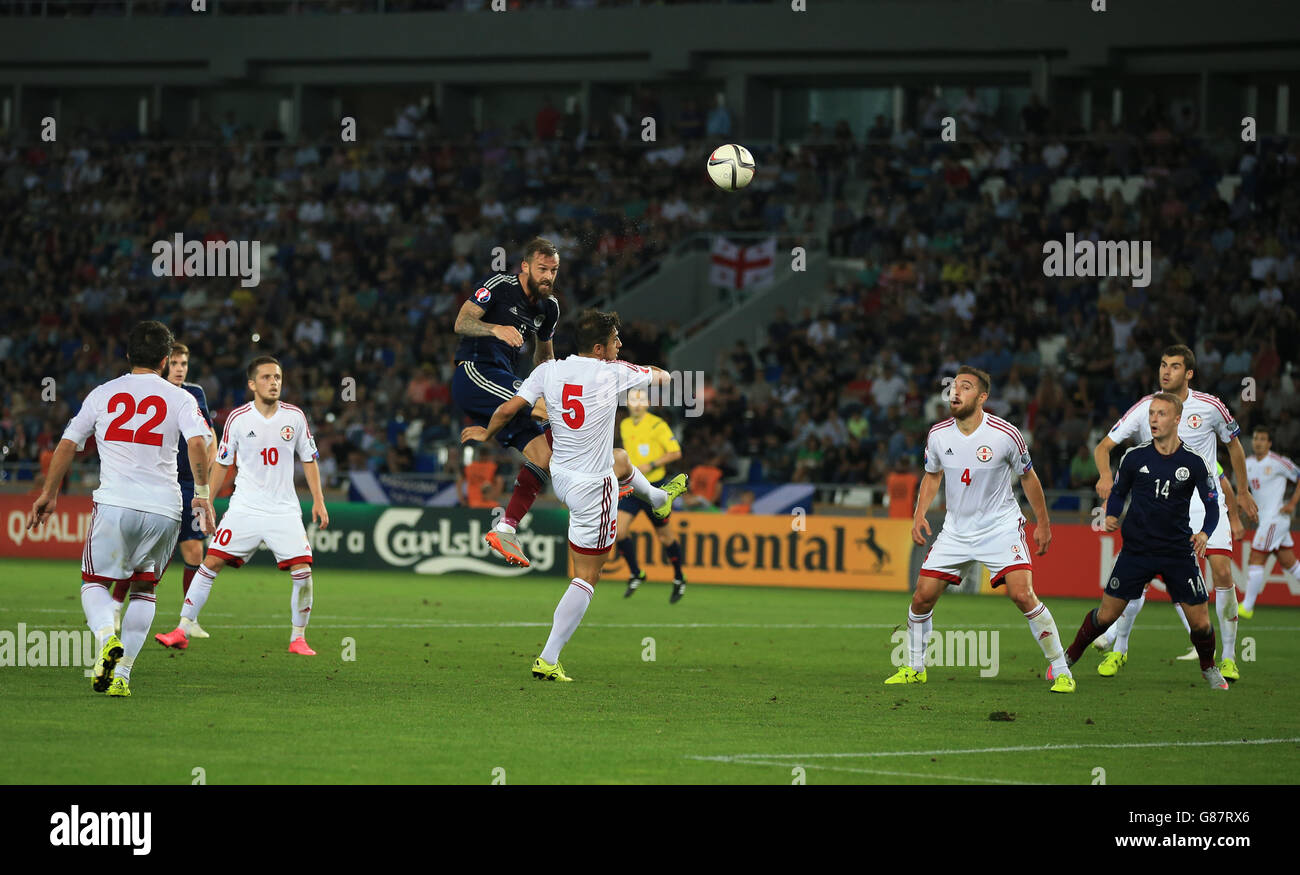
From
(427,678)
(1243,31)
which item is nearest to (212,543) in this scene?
(427,678)

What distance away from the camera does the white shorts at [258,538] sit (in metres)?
13.8

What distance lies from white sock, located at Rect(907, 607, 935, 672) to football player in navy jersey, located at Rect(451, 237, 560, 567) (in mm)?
2933

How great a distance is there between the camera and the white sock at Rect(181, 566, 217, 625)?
46.0 ft

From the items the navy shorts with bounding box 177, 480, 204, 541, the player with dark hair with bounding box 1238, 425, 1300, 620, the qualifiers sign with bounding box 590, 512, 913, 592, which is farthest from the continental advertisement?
the navy shorts with bounding box 177, 480, 204, 541

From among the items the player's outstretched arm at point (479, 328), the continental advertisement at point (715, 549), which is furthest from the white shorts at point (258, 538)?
the continental advertisement at point (715, 549)

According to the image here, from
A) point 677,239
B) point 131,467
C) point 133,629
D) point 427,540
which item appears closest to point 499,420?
point 131,467

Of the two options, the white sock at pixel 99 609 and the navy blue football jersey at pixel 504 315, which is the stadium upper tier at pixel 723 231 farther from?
the white sock at pixel 99 609

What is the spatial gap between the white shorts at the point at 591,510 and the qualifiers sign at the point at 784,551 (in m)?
12.7

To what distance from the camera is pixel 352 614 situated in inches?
737

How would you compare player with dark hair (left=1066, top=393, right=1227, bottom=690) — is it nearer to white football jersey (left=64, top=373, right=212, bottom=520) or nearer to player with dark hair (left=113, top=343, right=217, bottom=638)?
white football jersey (left=64, top=373, right=212, bottom=520)

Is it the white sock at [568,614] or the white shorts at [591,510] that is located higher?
the white shorts at [591,510]

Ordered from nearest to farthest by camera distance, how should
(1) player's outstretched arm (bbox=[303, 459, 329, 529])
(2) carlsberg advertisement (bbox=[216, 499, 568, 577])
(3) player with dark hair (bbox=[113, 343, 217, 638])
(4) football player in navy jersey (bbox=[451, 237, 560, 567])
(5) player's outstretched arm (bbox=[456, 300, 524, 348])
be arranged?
(5) player's outstretched arm (bbox=[456, 300, 524, 348]) → (4) football player in navy jersey (bbox=[451, 237, 560, 567]) → (1) player's outstretched arm (bbox=[303, 459, 329, 529]) → (3) player with dark hair (bbox=[113, 343, 217, 638]) → (2) carlsberg advertisement (bbox=[216, 499, 568, 577])

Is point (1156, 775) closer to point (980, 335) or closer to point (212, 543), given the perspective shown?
point (212, 543)

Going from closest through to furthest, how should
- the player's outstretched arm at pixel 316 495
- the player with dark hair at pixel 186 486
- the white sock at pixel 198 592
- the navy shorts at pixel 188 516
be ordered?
the player's outstretched arm at pixel 316 495 → the white sock at pixel 198 592 → the player with dark hair at pixel 186 486 → the navy shorts at pixel 188 516
